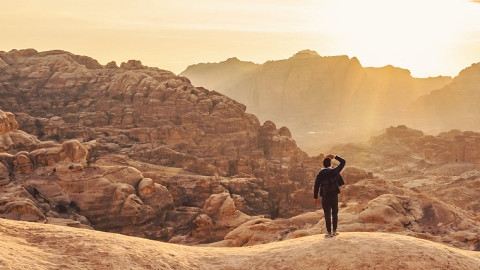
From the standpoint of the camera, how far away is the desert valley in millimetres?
10195

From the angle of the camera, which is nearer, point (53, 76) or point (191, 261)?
point (191, 261)

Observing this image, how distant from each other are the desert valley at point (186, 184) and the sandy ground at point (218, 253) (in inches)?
1.6

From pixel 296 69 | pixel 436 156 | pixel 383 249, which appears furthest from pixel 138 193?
pixel 296 69

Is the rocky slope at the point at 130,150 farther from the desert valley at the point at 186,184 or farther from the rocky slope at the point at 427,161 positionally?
the rocky slope at the point at 427,161

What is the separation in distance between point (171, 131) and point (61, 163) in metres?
25.5

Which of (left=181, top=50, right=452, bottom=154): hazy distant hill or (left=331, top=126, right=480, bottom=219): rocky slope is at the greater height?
(left=181, top=50, right=452, bottom=154): hazy distant hill

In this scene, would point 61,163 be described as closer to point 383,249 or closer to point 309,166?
point 383,249

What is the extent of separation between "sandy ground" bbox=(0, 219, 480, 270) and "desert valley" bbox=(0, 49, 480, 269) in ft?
0.13

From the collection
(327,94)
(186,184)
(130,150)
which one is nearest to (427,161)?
(186,184)

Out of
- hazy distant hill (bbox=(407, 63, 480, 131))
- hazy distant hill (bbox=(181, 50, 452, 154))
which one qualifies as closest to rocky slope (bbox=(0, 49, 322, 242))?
hazy distant hill (bbox=(407, 63, 480, 131))


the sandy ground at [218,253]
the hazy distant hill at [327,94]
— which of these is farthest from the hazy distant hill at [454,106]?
the sandy ground at [218,253]

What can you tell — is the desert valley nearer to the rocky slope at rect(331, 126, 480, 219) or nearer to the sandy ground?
the sandy ground

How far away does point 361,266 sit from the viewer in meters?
9.62

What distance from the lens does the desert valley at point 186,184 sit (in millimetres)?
10195
